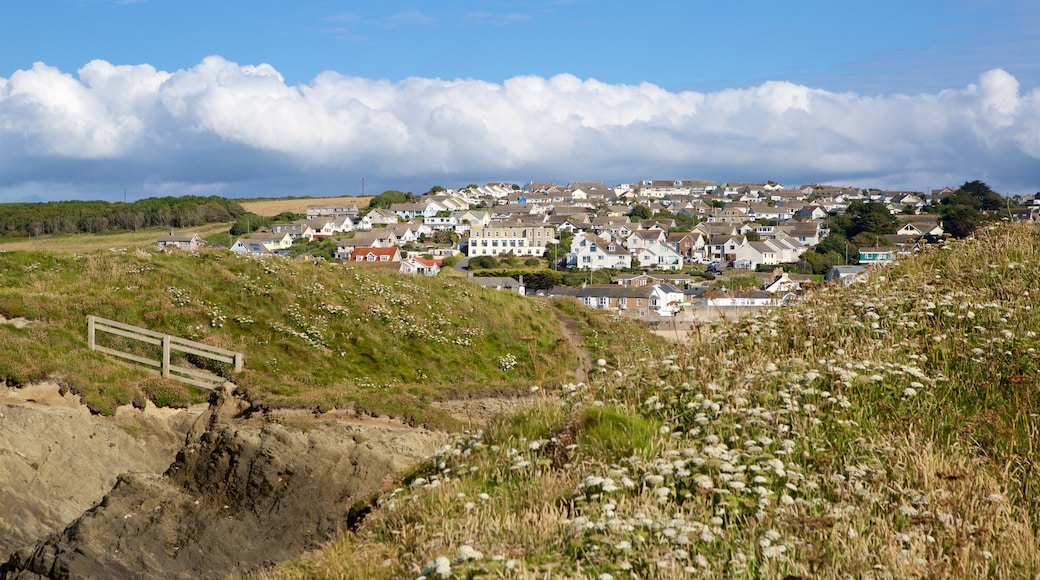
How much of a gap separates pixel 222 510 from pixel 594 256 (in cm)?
10683

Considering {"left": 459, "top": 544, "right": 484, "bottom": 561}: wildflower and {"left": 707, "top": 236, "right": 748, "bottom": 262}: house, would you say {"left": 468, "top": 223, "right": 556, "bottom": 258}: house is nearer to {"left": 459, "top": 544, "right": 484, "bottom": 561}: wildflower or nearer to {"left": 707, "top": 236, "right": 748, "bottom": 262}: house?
→ {"left": 707, "top": 236, "right": 748, "bottom": 262}: house

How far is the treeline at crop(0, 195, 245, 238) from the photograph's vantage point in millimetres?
111688

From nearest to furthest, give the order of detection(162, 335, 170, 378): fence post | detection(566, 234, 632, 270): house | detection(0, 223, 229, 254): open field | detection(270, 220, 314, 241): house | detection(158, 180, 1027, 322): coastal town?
detection(162, 335, 170, 378): fence post
detection(158, 180, 1027, 322): coastal town
detection(0, 223, 229, 254): open field
detection(566, 234, 632, 270): house
detection(270, 220, 314, 241): house

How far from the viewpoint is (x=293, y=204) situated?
182 m

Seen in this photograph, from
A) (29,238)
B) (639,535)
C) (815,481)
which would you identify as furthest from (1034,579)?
(29,238)

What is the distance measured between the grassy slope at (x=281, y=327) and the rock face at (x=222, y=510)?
744cm

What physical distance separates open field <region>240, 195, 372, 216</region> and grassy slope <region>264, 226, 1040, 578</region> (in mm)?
155509

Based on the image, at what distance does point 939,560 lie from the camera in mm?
6723

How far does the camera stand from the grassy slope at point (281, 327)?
21.0 meters

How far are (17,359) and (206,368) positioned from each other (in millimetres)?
4512

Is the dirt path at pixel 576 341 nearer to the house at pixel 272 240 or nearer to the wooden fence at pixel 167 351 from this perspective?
the wooden fence at pixel 167 351

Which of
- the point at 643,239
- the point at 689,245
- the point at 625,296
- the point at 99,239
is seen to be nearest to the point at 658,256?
the point at 643,239

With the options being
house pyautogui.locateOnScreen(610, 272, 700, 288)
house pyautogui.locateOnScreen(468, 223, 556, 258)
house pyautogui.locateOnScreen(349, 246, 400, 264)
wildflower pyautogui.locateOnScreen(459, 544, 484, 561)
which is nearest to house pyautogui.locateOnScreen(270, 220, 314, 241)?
house pyautogui.locateOnScreen(468, 223, 556, 258)

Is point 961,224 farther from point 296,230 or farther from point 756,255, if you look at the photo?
point 296,230
